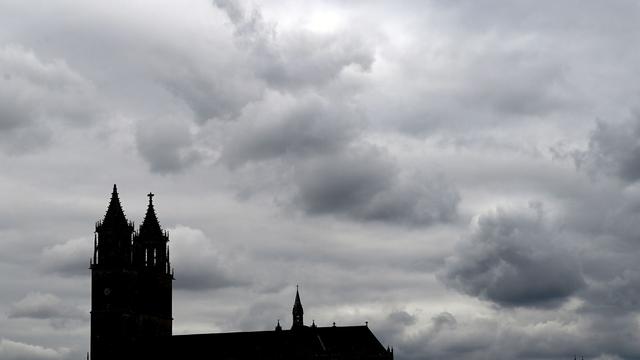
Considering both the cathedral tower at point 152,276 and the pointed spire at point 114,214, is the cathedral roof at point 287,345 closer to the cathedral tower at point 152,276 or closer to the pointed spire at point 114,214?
the cathedral tower at point 152,276

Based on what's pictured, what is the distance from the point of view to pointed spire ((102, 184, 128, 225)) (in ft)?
512

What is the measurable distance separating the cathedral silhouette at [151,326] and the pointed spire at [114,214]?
0.07 m

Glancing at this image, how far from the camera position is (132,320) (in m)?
156

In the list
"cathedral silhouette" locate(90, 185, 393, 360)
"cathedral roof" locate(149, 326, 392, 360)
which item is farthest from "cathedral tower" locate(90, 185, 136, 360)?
"cathedral roof" locate(149, 326, 392, 360)

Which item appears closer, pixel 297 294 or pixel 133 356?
pixel 133 356

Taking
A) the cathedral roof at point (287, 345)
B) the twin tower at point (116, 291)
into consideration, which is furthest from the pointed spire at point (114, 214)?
the cathedral roof at point (287, 345)

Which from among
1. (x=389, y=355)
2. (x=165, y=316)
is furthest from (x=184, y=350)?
(x=389, y=355)

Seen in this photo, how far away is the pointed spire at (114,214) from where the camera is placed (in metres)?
156

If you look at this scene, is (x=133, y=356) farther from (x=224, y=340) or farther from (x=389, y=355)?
(x=389, y=355)

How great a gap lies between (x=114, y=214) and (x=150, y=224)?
8.18 metres

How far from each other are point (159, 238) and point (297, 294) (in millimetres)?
20561

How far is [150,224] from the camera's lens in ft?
537

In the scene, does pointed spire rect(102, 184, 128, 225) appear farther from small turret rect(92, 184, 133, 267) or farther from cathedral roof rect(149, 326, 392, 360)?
cathedral roof rect(149, 326, 392, 360)

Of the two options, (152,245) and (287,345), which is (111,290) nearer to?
(152,245)
